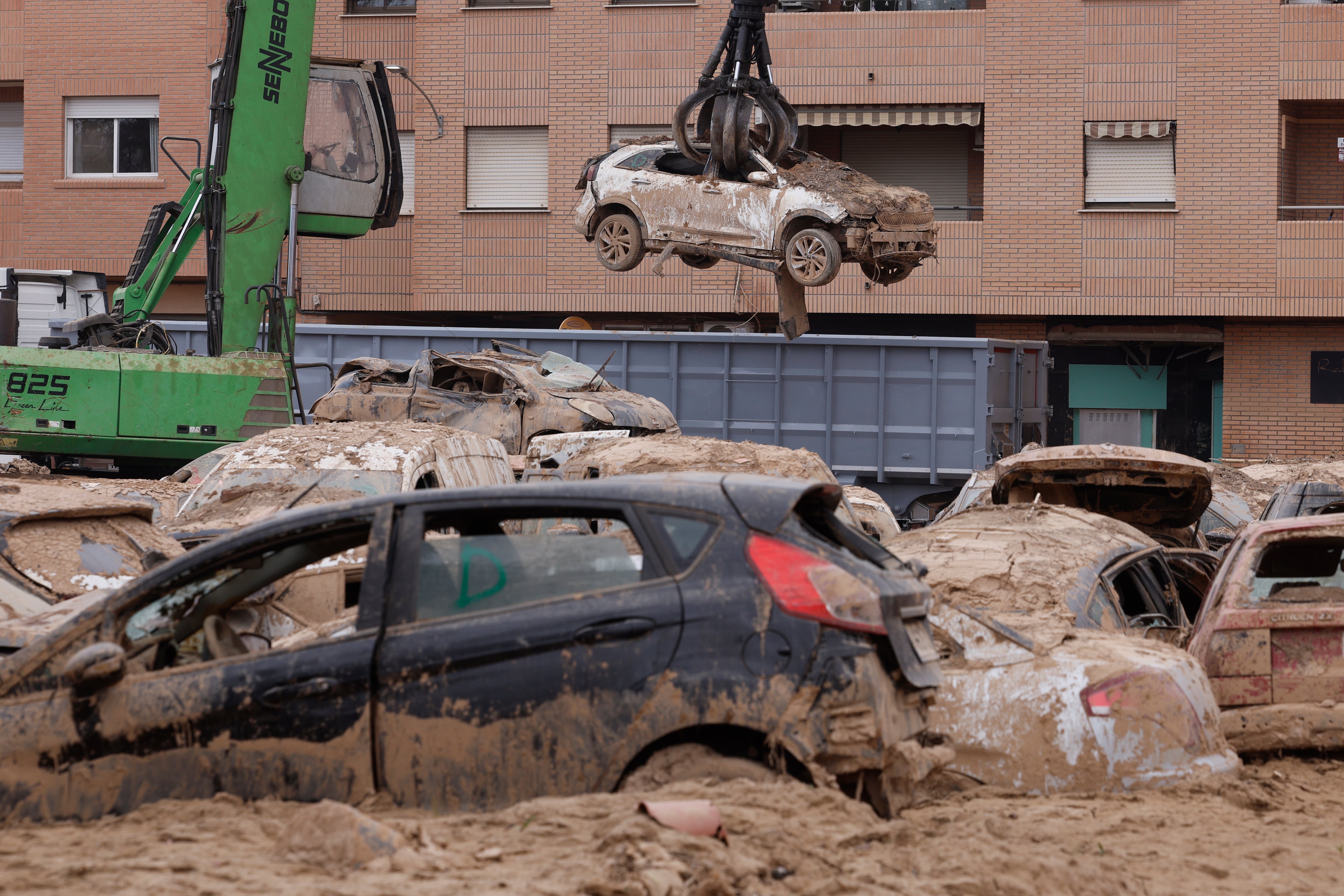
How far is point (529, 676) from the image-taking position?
431 centimetres

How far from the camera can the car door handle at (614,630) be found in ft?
14.0

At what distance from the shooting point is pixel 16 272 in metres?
16.2

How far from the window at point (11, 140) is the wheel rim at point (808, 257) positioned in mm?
21603

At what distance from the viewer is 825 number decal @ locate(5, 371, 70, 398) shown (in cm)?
1264

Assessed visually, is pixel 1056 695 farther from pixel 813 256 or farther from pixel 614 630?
pixel 813 256

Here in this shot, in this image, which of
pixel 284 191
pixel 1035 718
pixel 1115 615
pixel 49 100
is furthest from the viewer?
pixel 49 100

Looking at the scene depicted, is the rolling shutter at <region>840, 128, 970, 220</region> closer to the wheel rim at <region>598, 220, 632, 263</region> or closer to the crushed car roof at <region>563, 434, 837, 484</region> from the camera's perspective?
the wheel rim at <region>598, 220, 632, 263</region>

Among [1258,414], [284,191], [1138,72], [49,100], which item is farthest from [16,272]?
[1258,414]

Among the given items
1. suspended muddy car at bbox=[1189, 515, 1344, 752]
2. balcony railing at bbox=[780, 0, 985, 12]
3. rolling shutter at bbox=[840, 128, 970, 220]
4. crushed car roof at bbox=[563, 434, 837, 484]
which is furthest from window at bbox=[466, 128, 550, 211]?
suspended muddy car at bbox=[1189, 515, 1344, 752]

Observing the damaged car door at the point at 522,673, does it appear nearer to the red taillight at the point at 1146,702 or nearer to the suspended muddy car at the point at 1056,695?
the suspended muddy car at the point at 1056,695

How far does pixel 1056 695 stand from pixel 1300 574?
2747 millimetres

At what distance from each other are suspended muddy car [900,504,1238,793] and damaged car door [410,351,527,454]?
9564 mm

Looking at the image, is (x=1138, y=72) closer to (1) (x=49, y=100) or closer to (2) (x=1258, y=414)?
(2) (x=1258, y=414)

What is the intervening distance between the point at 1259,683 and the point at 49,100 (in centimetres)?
2758
